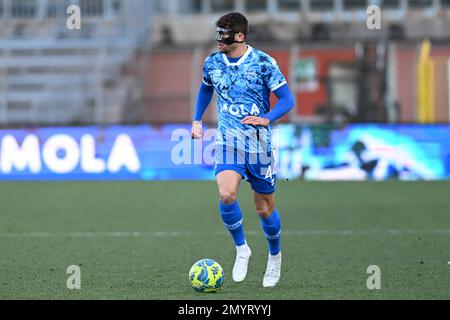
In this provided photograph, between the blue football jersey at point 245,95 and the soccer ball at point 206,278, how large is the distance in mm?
888

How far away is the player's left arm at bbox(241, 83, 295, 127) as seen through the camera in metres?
7.16

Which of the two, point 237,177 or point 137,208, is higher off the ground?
point 237,177

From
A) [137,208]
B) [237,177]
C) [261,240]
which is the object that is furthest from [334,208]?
[237,177]

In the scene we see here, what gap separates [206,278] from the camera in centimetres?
688

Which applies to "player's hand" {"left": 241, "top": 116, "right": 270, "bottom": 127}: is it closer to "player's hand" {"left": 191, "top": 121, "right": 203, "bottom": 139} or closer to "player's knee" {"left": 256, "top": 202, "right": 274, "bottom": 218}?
"player's hand" {"left": 191, "top": 121, "right": 203, "bottom": 139}

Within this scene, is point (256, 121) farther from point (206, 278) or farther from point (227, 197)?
point (206, 278)

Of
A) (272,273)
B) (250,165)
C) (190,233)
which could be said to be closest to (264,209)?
(250,165)

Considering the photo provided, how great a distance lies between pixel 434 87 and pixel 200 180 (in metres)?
5.40

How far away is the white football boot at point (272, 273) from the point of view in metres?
7.22

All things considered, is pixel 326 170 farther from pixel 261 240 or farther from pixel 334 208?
pixel 261 240

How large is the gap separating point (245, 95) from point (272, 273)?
4.04 ft

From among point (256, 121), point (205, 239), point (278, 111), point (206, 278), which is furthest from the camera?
point (205, 239)

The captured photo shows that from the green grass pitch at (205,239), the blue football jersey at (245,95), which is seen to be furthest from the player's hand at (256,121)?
the green grass pitch at (205,239)

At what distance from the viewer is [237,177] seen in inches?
283
